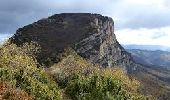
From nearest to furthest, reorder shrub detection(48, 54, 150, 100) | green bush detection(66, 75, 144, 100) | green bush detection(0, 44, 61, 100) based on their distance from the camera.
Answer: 1. green bush detection(0, 44, 61, 100)
2. green bush detection(66, 75, 144, 100)
3. shrub detection(48, 54, 150, 100)

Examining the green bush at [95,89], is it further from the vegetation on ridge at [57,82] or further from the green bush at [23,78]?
the green bush at [23,78]

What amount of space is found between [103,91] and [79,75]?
16888 millimetres

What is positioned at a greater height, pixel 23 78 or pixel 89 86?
pixel 23 78

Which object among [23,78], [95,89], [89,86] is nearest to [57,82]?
[89,86]

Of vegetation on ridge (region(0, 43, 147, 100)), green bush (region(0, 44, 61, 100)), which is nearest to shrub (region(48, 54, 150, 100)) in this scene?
vegetation on ridge (region(0, 43, 147, 100))

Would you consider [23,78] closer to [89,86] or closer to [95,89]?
[95,89]

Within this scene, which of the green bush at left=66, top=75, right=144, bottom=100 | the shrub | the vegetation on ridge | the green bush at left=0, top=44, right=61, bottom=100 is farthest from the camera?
the shrub

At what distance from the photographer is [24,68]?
387ft

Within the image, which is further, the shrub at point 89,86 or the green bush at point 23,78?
the shrub at point 89,86

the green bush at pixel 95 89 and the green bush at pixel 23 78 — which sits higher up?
the green bush at pixel 23 78

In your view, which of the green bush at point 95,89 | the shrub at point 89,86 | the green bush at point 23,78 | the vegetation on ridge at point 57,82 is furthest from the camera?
the shrub at point 89,86

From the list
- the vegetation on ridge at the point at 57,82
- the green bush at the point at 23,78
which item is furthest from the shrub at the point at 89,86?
the green bush at the point at 23,78

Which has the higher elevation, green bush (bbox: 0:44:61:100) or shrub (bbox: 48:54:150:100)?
green bush (bbox: 0:44:61:100)

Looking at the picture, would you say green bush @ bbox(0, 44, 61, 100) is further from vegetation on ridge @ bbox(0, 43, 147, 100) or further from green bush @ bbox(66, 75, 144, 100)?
green bush @ bbox(66, 75, 144, 100)
